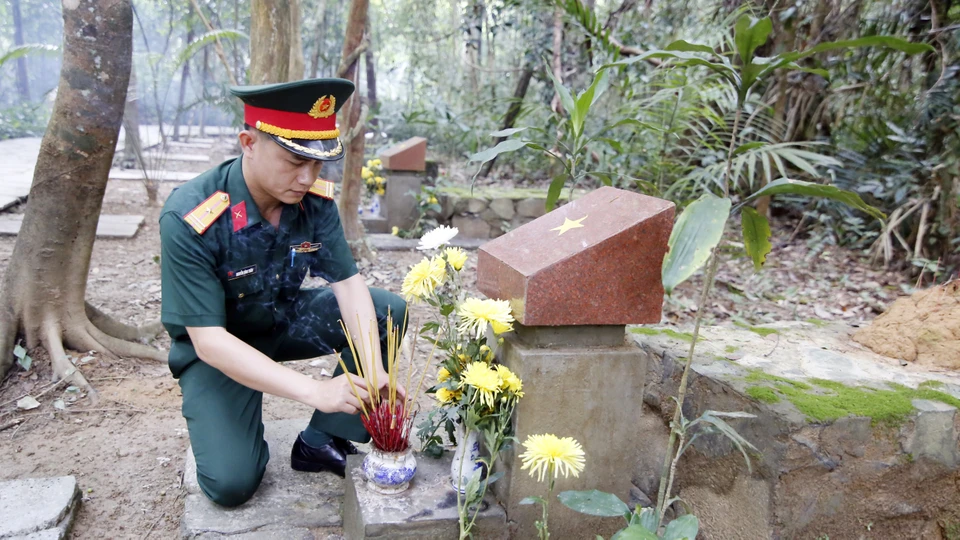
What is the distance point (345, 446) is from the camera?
7.04 ft

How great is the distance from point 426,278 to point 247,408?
75 centimetres

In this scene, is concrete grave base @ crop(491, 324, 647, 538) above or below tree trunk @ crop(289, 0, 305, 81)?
below

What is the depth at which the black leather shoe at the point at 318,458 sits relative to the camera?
2059 mm

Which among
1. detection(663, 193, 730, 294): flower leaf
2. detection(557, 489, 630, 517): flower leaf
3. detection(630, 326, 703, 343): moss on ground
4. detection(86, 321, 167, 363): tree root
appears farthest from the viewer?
detection(86, 321, 167, 363): tree root

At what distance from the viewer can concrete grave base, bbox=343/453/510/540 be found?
5.19 ft

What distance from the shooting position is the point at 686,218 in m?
1.36

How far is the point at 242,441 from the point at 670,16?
675cm

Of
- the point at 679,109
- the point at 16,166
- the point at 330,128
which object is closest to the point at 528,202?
the point at 679,109

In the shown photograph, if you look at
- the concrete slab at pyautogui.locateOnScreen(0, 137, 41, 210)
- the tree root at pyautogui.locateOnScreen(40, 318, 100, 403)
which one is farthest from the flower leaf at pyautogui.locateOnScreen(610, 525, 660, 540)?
the concrete slab at pyautogui.locateOnScreen(0, 137, 41, 210)

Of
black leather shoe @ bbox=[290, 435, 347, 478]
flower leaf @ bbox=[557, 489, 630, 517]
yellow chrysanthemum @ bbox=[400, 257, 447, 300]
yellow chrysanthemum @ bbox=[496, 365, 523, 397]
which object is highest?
yellow chrysanthemum @ bbox=[400, 257, 447, 300]

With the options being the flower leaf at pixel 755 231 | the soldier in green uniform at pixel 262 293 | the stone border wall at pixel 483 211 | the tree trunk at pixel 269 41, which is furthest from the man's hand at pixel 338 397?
the stone border wall at pixel 483 211

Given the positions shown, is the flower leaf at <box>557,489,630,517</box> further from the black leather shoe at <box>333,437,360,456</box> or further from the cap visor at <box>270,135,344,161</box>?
the cap visor at <box>270,135,344,161</box>

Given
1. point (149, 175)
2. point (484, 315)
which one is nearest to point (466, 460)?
point (484, 315)

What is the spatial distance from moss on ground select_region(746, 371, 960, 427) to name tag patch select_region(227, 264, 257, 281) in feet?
4.65
